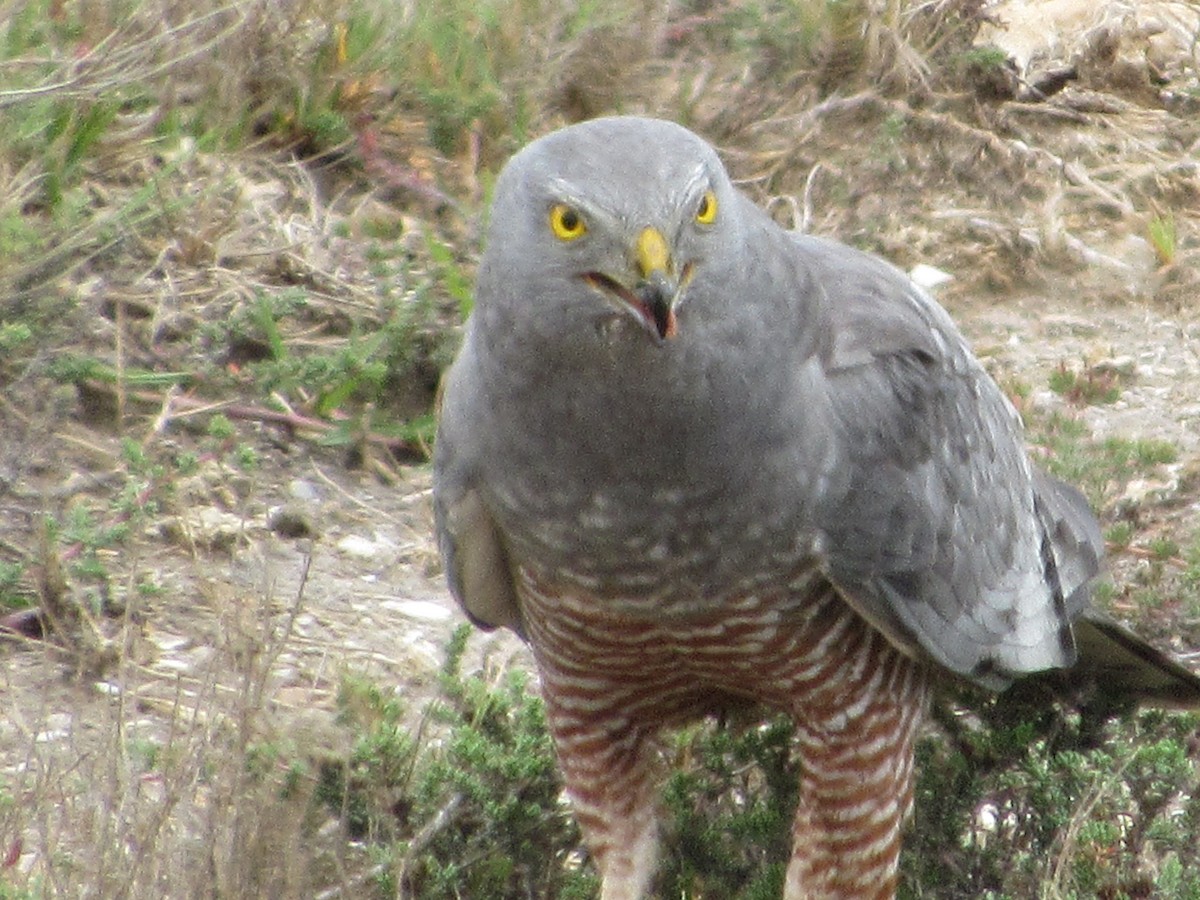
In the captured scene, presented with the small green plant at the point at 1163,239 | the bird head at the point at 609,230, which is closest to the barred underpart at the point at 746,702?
the bird head at the point at 609,230

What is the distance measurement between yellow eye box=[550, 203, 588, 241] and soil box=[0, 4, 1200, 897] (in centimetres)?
87

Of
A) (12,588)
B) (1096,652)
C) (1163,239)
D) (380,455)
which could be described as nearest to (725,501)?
(1096,652)

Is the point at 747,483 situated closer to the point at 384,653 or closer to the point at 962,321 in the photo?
the point at 384,653

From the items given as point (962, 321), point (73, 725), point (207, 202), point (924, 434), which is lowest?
point (962, 321)

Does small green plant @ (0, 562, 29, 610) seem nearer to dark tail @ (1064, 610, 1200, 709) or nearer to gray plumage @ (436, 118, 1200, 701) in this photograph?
gray plumage @ (436, 118, 1200, 701)

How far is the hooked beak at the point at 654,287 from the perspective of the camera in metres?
3.05

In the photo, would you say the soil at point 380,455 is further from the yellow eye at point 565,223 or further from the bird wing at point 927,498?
the yellow eye at point 565,223

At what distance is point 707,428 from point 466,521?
0.68 meters

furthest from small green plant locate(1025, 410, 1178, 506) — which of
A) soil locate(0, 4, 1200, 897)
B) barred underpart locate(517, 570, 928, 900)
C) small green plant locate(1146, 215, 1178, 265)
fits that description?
barred underpart locate(517, 570, 928, 900)

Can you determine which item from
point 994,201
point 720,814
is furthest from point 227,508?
point 994,201

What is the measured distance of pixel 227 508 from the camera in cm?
559

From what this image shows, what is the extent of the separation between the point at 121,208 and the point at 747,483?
10.5 feet

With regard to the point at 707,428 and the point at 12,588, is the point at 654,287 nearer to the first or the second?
the point at 707,428

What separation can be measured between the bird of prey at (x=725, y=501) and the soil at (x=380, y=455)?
0.54 m
